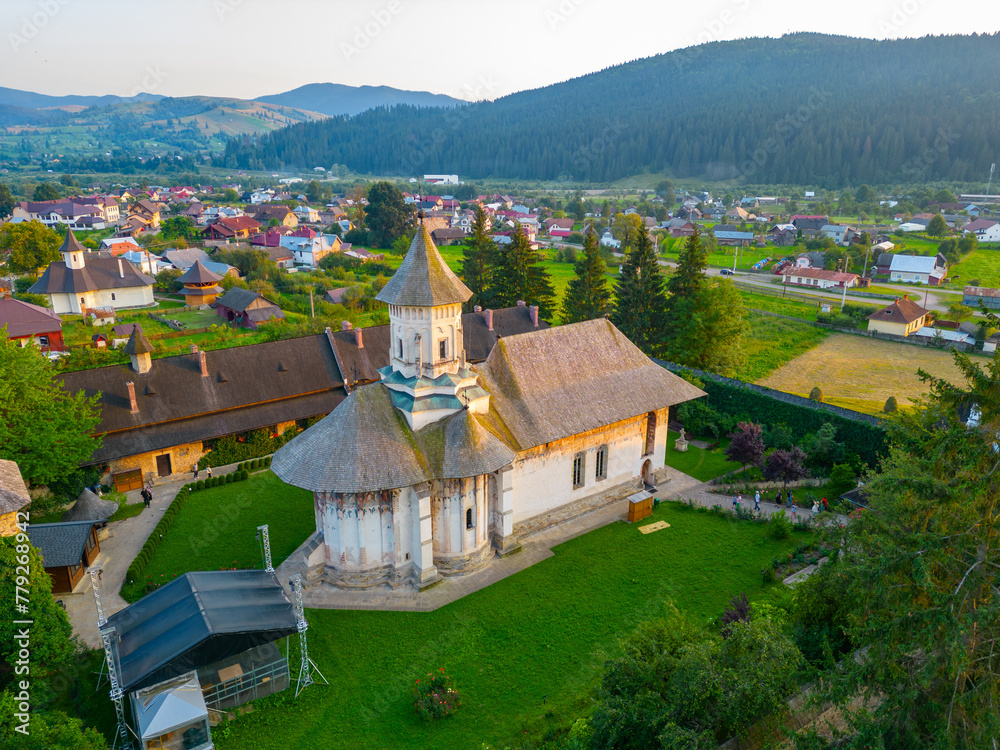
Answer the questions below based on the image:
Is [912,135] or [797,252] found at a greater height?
[912,135]

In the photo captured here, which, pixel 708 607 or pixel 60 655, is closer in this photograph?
pixel 60 655

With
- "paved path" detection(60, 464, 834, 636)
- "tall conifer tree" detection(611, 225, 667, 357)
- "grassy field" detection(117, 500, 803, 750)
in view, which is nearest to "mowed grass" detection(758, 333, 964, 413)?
"tall conifer tree" detection(611, 225, 667, 357)

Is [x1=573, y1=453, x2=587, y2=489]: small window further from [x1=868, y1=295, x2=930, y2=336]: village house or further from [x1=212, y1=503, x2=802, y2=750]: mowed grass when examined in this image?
[x1=868, y1=295, x2=930, y2=336]: village house

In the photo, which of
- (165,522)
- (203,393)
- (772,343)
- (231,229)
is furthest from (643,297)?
(231,229)

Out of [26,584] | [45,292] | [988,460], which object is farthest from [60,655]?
[45,292]

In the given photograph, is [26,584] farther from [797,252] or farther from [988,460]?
[797,252]

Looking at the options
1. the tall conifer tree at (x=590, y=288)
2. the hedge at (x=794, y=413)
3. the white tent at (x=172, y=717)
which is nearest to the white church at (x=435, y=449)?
the white tent at (x=172, y=717)
